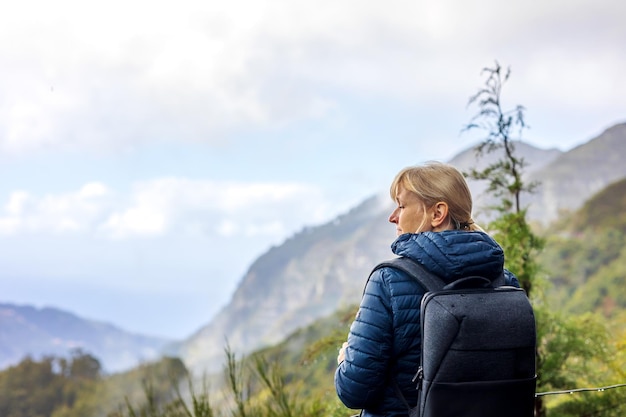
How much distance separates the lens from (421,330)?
1.92 metres

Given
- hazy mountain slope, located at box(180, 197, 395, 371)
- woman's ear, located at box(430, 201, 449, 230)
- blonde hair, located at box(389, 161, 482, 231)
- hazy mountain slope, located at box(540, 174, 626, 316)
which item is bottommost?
woman's ear, located at box(430, 201, 449, 230)

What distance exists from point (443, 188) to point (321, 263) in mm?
166317

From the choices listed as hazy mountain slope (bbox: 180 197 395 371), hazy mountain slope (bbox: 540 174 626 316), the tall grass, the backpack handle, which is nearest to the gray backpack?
the backpack handle

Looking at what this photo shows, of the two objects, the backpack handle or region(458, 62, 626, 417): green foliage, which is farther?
region(458, 62, 626, 417): green foliage

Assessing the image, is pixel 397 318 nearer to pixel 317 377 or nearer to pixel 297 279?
pixel 317 377

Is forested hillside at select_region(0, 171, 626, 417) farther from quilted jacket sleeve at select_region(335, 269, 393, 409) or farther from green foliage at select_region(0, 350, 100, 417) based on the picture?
green foliage at select_region(0, 350, 100, 417)

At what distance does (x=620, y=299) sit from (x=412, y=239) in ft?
67.5

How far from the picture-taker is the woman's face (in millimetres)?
2072

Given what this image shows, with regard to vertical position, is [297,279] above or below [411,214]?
above

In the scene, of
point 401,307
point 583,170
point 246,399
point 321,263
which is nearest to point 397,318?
point 401,307

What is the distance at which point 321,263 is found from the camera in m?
168

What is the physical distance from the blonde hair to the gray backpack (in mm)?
212

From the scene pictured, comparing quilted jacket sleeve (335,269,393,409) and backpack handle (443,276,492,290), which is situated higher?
backpack handle (443,276,492,290)

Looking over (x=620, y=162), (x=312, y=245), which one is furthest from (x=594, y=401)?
(x=312, y=245)
